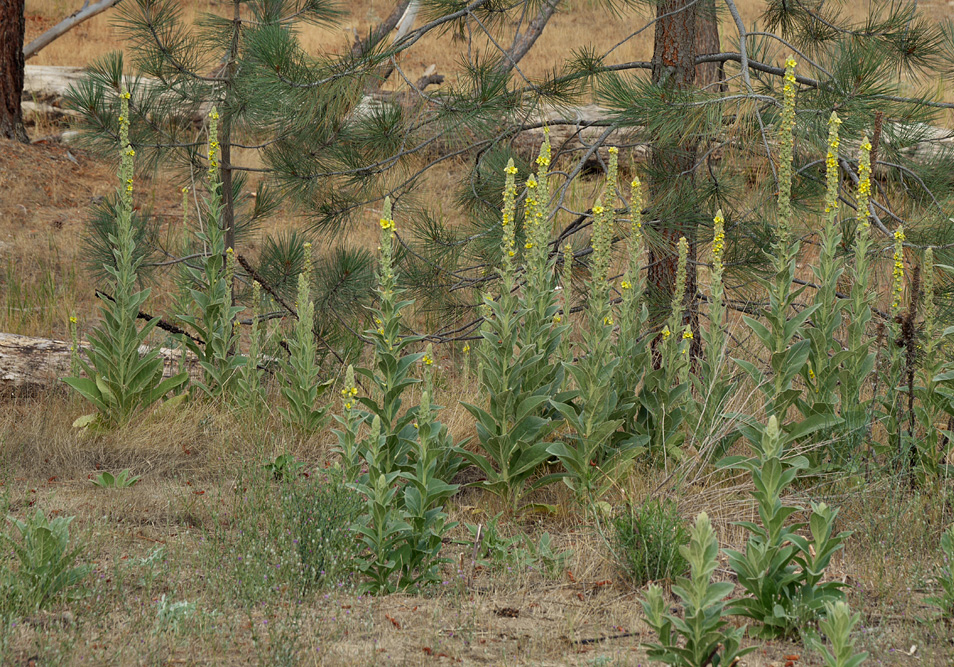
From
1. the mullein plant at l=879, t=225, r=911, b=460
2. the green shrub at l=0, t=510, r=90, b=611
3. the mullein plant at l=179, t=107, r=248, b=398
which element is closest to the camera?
the green shrub at l=0, t=510, r=90, b=611

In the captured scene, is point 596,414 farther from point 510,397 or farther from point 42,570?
point 42,570

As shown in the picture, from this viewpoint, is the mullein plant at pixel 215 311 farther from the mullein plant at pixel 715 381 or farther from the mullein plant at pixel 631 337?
the mullein plant at pixel 715 381

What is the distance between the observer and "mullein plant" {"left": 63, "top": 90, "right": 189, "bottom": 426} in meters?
4.53

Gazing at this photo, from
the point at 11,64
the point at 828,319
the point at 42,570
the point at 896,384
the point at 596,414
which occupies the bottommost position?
the point at 42,570

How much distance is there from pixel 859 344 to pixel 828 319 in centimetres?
18

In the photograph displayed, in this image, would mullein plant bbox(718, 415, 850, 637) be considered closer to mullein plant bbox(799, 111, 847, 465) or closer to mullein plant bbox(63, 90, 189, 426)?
mullein plant bbox(799, 111, 847, 465)

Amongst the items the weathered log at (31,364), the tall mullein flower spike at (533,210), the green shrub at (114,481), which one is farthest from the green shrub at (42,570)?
the weathered log at (31,364)

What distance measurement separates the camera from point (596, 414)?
144 inches

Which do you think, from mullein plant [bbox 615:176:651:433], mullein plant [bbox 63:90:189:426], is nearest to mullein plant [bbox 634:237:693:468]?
mullein plant [bbox 615:176:651:433]

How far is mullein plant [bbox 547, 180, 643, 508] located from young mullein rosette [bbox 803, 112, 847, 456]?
771mm

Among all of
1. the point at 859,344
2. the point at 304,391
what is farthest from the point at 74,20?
the point at 859,344

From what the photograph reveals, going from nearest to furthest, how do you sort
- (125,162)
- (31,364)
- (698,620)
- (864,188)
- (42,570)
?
(698,620) < (42,570) < (864,188) < (125,162) < (31,364)

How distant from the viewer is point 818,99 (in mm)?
4324

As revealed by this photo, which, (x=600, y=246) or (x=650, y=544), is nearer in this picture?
(x=650, y=544)
